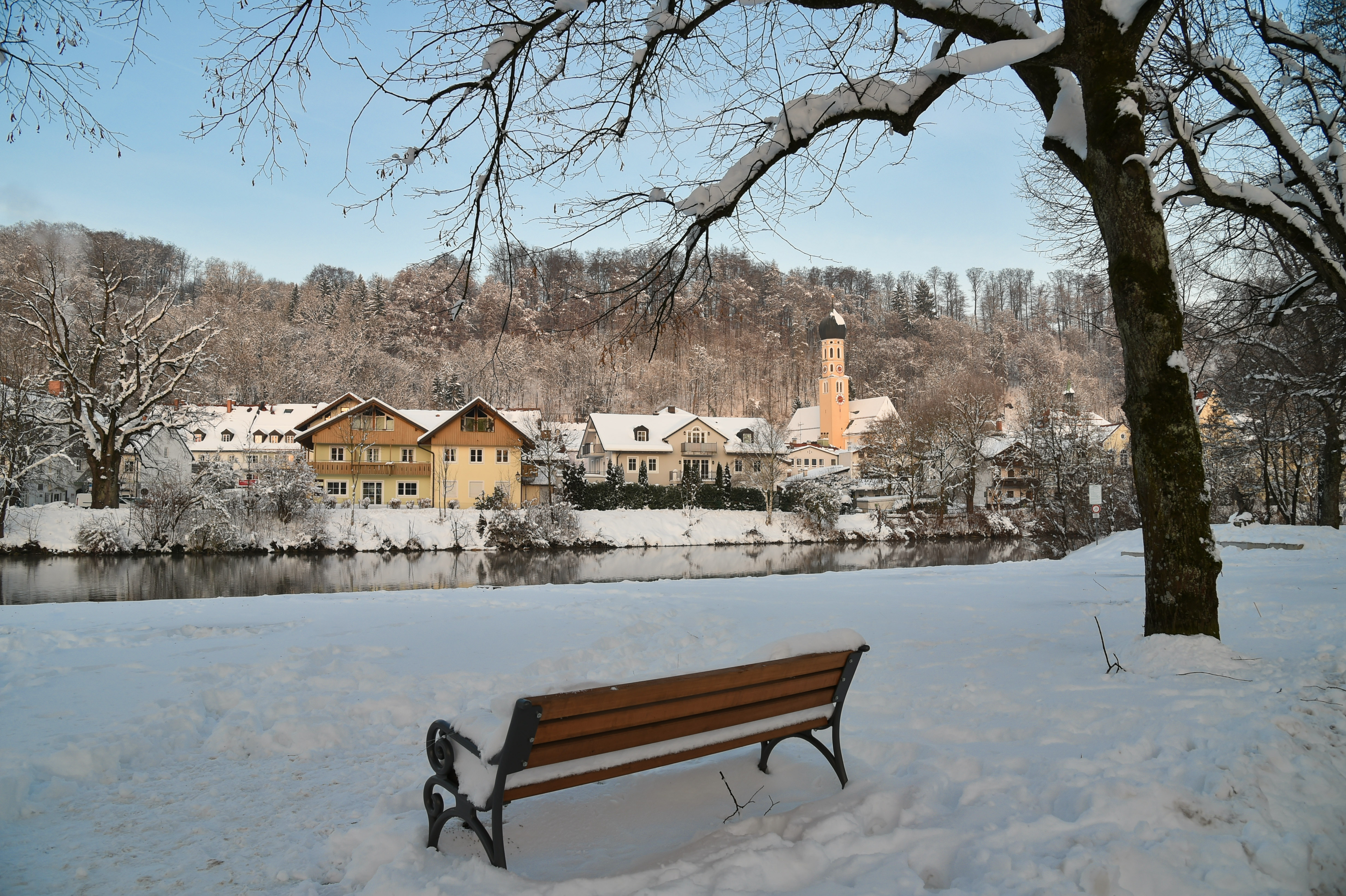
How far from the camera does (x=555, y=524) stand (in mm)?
37219

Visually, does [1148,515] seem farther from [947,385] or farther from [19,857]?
[947,385]

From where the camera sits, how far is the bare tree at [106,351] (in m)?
29.8

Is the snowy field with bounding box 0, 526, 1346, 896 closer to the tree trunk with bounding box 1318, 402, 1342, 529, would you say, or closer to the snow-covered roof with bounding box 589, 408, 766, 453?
the tree trunk with bounding box 1318, 402, 1342, 529

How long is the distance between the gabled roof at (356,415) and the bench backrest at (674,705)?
44.5 metres

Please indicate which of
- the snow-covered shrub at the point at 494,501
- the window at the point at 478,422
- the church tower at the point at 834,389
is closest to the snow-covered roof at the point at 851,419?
the church tower at the point at 834,389

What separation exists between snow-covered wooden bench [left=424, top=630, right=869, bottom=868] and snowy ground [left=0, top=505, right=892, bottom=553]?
32.5 meters

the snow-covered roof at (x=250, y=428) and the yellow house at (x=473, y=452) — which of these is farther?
the snow-covered roof at (x=250, y=428)

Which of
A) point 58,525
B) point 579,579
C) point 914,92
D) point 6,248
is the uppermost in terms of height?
point 6,248

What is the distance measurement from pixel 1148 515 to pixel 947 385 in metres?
55.1

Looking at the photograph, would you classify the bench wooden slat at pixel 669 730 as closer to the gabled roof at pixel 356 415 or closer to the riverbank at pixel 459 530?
the riverbank at pixel 459 530

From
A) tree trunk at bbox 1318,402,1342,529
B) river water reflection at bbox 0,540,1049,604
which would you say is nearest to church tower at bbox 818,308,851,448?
river water reflection at bbox 0,540,1049,604

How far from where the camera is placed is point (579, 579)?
2512 centimetres

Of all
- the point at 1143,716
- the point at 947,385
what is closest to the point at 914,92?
the point at 1143,716

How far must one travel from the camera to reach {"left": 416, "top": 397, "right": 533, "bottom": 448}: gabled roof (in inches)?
1820
